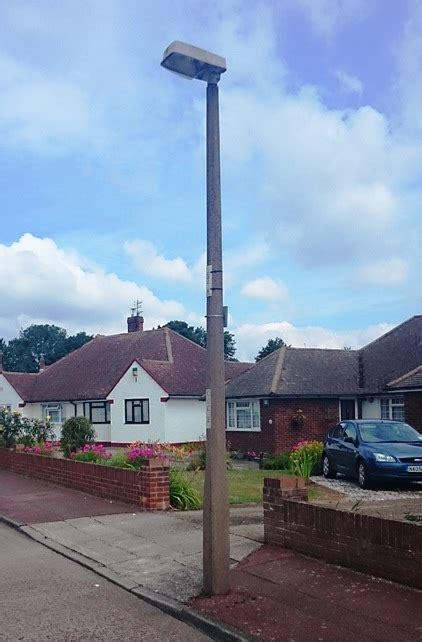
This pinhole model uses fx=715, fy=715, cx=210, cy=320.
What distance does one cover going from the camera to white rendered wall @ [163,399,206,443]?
109ft

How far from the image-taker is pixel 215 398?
6.86m

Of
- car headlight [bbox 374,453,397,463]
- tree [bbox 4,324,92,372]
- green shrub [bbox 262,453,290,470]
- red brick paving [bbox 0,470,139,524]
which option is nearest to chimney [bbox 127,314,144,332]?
green shrub [bbox 262,453,290,470]

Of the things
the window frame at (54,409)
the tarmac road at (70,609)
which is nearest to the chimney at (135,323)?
the window frame at (54,409)

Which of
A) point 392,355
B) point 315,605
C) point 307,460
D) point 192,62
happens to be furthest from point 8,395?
point 315,605

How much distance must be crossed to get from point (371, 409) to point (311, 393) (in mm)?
2506

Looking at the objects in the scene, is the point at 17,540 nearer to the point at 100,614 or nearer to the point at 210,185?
the point at 100,614

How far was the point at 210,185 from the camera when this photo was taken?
23.8ft

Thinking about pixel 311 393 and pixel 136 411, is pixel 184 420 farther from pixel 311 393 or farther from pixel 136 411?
pixel 311 393

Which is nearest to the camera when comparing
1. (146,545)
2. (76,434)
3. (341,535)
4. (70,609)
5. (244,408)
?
(70,609)

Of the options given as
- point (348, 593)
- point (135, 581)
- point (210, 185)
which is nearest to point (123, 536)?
point (135, 581)

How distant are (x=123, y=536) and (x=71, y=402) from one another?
29737 mm

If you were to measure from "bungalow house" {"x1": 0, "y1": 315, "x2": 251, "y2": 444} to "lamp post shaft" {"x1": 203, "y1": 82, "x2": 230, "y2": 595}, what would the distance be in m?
26.0

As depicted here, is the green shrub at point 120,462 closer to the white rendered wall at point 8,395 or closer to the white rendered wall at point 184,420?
the white rendered wall at point 184,420

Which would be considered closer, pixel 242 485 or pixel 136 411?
pixel 242 485
